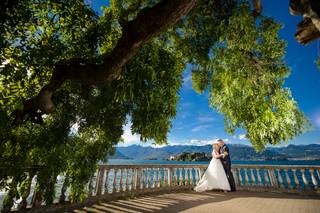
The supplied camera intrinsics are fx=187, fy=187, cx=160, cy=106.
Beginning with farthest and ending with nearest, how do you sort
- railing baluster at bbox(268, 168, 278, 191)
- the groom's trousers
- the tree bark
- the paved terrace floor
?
1. the groom's trousers
2. railing baluster at bbox(268, 168, 278, 191)
3. the paved terrace floor
4. the tree bark

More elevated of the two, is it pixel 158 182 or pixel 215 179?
pixel 215 179

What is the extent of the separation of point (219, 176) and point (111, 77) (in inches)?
295

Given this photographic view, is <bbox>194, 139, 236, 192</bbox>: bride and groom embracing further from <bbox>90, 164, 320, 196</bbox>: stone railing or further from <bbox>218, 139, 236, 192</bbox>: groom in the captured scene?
<bbox>90, 164, 320, 196</bbox>: stone railing

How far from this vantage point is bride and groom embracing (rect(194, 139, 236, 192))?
8891 mm

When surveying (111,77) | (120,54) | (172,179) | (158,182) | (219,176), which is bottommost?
(158,182)

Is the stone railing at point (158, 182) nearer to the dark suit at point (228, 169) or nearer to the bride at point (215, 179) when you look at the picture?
the dark suit at point (228, 169)

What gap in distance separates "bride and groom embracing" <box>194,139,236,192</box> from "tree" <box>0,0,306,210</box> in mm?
2008

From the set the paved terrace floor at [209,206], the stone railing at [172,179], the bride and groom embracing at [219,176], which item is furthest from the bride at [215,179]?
the paved terrace floor at [209,206]

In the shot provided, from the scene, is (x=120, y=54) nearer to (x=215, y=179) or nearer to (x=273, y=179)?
(x=215, y=179)

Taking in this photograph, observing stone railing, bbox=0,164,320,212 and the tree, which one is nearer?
the tree

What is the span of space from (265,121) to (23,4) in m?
6.68

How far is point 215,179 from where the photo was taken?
29.6ft

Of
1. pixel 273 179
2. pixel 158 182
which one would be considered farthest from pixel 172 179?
pixel 273 179

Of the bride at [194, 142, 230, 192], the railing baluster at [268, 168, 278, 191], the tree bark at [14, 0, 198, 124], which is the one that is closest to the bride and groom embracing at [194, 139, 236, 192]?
→ the bride at [194, 142, 230, 192]
